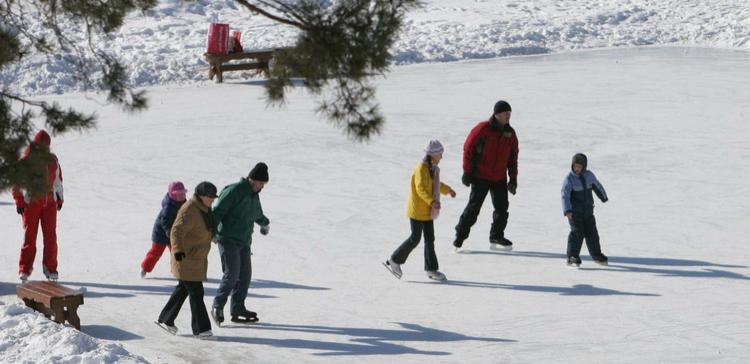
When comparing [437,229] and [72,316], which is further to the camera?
[437,229]

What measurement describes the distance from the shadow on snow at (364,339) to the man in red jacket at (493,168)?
2.88m

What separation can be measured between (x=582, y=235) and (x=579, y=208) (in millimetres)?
261

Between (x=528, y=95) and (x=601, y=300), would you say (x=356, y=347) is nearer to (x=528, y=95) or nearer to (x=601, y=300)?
(x=601, y=300)

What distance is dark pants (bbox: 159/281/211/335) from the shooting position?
978cm

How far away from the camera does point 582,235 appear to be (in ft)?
40.5

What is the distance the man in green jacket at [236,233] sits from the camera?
33.2 feet

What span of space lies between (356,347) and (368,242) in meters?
3.68

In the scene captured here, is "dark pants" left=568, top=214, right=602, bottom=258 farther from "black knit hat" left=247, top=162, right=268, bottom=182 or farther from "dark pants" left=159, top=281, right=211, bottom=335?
"dark pants" left=159, top=281, right=211, bottom=335

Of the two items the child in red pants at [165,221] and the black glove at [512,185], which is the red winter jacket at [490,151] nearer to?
the black glove at [512,185]

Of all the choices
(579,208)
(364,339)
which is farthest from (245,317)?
(579,208)

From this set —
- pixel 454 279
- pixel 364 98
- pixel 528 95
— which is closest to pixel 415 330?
pixel 454 279

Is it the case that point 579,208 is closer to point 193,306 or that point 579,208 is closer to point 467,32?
point 193,306

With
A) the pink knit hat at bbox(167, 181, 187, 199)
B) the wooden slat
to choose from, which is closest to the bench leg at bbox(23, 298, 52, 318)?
the pink knit hat at bbox(167, 181, 187, 199)

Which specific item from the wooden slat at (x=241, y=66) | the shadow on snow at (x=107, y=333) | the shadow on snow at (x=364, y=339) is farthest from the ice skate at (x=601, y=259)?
the wooden slat at (x=241, y=66)
